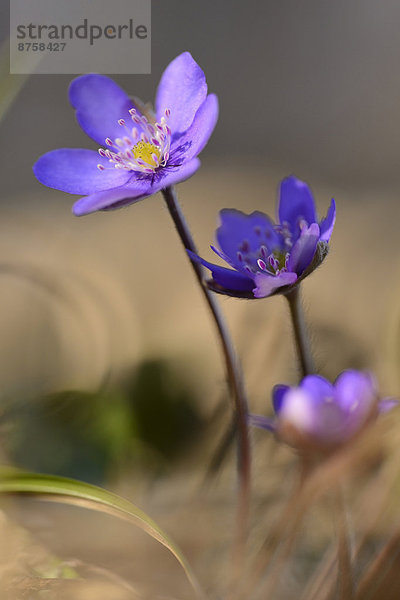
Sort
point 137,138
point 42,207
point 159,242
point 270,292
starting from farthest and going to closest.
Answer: point 42,207
point 159,242
point 137,138
point 270,292

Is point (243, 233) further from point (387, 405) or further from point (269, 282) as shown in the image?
point (387, 405)

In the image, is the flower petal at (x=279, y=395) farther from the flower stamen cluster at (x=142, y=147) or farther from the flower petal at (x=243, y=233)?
the flower stamen cluster at (x=142, y=147)

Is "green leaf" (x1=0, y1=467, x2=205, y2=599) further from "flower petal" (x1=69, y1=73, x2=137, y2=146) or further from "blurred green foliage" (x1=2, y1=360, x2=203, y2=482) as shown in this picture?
"blurred green foliage" (x1=2, y1=360, x2=203, y2=482)

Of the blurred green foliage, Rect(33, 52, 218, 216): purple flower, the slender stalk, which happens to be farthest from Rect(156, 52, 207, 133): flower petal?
the blurred green foliage

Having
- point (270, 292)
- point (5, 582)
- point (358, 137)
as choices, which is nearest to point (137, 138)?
point (270, 292)

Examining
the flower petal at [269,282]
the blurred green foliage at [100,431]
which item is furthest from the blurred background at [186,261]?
the flower petal at [269,282]

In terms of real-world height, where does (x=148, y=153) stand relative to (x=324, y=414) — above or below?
above

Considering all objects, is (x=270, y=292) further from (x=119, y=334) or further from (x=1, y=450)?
(x=119, y=334)

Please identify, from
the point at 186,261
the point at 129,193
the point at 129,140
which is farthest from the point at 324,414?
the point at 186,261
